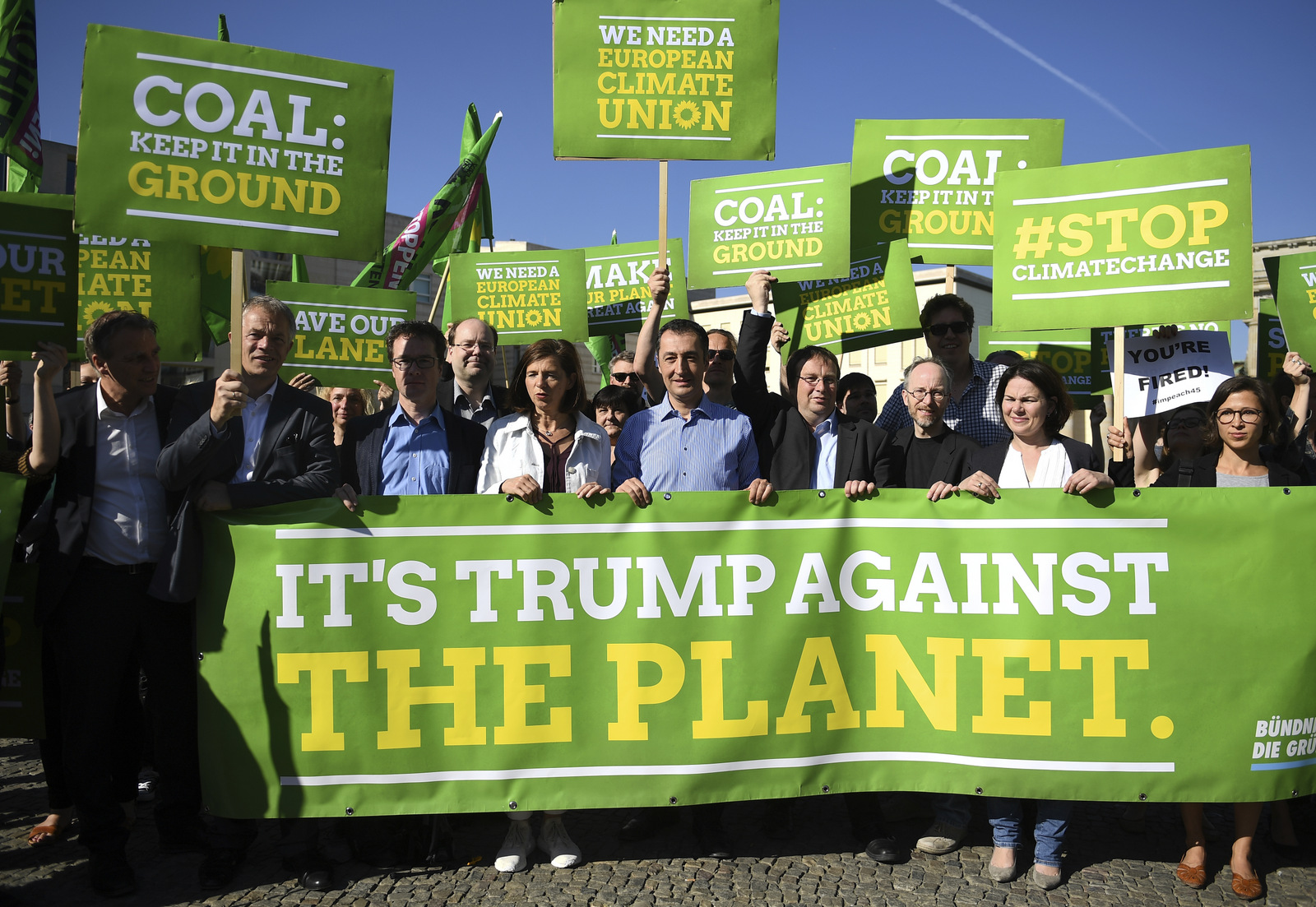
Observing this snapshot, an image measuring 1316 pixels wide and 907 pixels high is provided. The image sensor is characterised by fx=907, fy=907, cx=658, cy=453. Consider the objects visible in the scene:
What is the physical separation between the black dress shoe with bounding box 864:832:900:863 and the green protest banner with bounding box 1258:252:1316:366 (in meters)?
4.69

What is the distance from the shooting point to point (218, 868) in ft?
12.1

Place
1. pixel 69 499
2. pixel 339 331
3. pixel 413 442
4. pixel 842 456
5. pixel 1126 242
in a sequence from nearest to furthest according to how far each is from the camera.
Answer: pixel 69 499, pixel 413 442, pixel 842 456, pixel 1126 242, pixel 339 331

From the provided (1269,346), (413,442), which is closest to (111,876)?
(413,442)

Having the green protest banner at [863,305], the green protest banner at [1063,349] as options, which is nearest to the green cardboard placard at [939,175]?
the green protest banner at [863,305]

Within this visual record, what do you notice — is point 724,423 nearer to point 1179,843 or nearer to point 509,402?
point 509,402

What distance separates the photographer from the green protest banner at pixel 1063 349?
24.3ft

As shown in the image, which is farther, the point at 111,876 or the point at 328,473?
the point at 328,473

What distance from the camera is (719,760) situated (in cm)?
375

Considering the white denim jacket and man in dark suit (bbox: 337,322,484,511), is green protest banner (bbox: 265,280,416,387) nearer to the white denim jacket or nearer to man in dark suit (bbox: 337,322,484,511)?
man in dark suit (bbox: 337,322,484,511)

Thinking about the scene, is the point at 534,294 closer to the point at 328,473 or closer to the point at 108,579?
the point at 328,473

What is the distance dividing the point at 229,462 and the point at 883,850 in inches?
125

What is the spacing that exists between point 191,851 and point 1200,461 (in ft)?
16.0

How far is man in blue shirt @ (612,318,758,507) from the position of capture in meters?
4.06

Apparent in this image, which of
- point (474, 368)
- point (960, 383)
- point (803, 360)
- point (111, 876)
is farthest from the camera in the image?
point (960, 383)
